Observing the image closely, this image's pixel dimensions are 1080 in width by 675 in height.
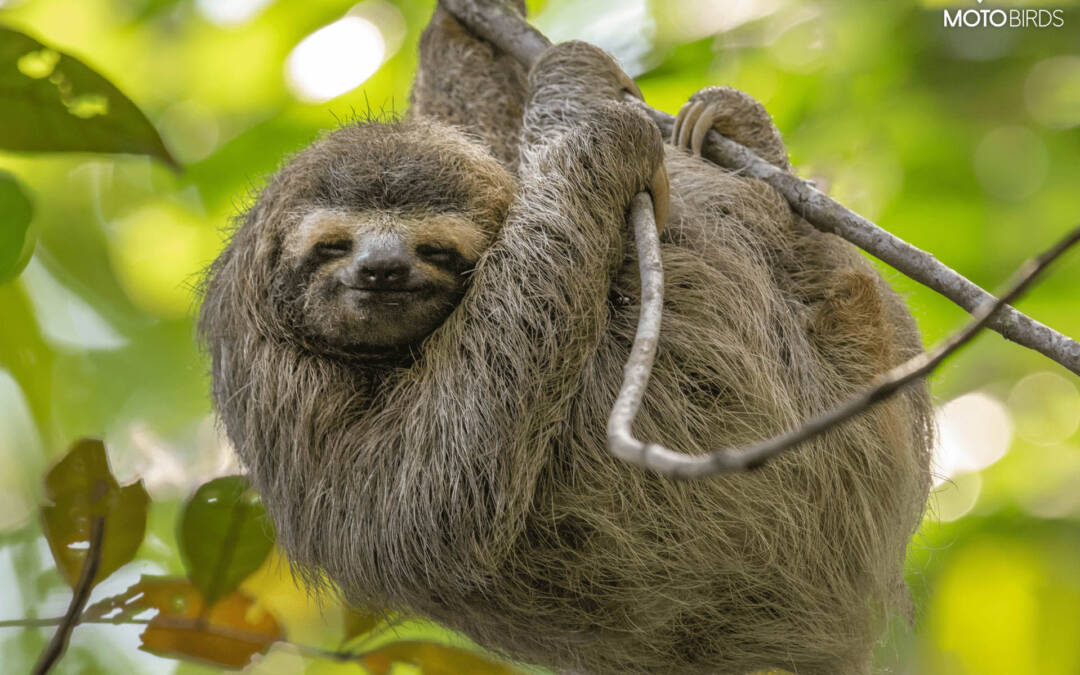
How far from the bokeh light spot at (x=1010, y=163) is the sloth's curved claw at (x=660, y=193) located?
18.9ft

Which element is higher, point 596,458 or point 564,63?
point 564,63

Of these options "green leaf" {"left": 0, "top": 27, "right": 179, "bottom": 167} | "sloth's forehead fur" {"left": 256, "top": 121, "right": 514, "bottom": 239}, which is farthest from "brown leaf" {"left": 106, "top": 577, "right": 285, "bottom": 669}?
"green leaf" {"left": 0, "top": 27, "right": 179, "bottom": 167}

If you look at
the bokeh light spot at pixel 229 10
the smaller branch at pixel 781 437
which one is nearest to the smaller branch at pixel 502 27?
the bokeh light spot at pixel 229 10

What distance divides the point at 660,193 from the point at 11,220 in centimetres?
317

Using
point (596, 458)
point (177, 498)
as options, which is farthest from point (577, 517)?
point (177, 498)

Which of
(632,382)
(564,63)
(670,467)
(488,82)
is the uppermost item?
(488,82)

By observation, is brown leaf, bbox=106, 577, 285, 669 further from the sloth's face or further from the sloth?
the sloth's face

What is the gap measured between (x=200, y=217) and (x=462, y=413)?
5221mm

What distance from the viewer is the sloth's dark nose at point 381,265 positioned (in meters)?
5.04

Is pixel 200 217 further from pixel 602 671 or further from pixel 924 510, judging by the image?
pixel 924 510

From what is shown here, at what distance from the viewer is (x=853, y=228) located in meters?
5.29

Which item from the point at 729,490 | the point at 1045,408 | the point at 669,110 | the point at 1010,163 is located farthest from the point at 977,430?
the point at 729,490

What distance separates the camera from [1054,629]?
9812mm

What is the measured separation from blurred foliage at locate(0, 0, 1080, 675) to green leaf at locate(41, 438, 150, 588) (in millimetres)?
2469
